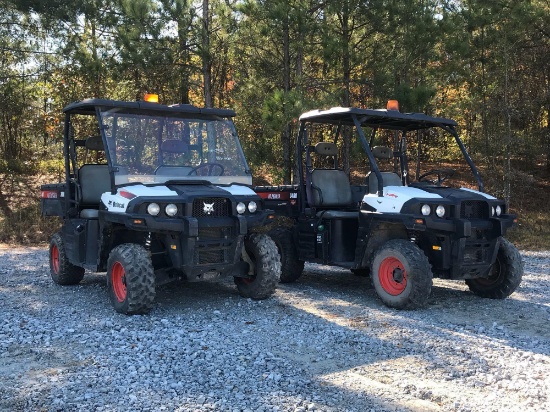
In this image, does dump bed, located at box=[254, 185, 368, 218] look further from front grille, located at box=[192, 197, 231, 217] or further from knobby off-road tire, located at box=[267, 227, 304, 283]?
front grille, located at box=[192, 197, 231, 217]

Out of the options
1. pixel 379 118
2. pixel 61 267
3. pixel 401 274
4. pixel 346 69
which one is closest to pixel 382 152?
pixel 379 118

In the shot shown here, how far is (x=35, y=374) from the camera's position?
4449 millimetres

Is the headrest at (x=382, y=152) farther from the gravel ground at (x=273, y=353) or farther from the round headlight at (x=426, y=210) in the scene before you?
the gravel ground at (x=273, y=353)

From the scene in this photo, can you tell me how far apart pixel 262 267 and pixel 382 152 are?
8.73ft

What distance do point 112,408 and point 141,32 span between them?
1128 centimetres

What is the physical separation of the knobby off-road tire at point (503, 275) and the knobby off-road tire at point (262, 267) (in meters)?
2.76

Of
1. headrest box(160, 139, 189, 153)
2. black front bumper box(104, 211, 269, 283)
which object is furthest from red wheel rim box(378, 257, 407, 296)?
headrest box(160, 139, 189, 153)

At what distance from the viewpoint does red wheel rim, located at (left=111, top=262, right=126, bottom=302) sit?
639 cm

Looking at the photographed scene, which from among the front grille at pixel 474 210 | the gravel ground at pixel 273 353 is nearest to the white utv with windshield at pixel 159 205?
the gravel ground at pixel 273 353

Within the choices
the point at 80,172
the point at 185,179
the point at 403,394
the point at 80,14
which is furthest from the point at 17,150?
the point at 403,394


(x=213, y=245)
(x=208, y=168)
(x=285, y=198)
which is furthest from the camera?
(x=285, y=198)

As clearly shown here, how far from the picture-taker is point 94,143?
7.37 meters

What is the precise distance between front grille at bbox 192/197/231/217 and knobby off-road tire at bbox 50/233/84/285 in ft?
8.74

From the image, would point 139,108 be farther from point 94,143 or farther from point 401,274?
point 401,274
